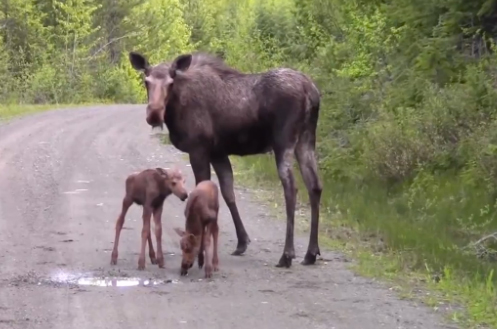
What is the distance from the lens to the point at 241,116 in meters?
10.1

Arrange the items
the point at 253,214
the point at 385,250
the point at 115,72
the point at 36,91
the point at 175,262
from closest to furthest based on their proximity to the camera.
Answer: the point at 175,262, the point at 385,250, the point at 253,214, the point at 36,91, the point at 115,72

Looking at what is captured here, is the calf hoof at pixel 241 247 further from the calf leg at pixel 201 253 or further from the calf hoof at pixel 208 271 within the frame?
the calf hoof at pixel 208 271

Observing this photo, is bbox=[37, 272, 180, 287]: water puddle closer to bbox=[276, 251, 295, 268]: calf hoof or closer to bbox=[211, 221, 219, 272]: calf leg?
bbox=[211, 221, 219, 272]: calf leg

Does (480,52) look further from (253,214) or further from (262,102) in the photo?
(262,102)

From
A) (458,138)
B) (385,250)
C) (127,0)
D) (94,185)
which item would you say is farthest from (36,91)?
(385,250)

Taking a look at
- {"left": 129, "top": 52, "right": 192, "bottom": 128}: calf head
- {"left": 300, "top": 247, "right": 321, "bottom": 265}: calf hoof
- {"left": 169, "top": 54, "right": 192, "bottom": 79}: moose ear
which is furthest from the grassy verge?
{"left": 169, "top": 54, "right": 192, "bottom": 79}: moose ear

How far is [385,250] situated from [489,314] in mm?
2943

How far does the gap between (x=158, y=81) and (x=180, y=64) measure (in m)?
0.35

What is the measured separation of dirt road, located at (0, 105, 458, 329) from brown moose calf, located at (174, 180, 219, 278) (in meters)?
0.17

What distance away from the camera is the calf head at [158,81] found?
9.68 meters

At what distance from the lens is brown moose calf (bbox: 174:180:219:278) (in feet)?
29.9

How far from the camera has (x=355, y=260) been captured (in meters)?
10.2

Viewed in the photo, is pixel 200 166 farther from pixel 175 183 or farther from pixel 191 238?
pixel 191 238

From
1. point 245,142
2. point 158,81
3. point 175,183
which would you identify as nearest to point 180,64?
point 158,81
